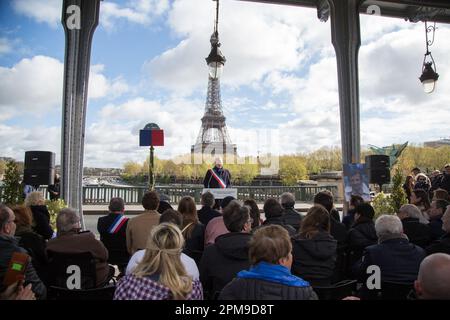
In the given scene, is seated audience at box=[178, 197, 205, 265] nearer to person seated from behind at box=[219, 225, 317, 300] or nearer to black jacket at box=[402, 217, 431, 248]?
person seated from behind at box=[219, 225, 317, 300]

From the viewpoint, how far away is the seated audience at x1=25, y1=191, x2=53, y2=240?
4.37 m

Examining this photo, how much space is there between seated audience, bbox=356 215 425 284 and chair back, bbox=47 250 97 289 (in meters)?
2.36

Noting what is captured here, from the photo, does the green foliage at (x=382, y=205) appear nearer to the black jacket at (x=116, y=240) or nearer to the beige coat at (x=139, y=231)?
the beige coat at (x=139, y=231)

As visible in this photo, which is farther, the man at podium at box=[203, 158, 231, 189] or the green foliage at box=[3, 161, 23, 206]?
the man at podium at box=[203, 158, 231, 189]

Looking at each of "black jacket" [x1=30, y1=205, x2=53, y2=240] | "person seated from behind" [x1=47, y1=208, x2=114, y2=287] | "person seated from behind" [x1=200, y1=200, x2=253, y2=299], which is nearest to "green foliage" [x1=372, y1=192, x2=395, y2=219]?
"person seated from behind" [x1=200, y1=200, x2=253, y2=299]

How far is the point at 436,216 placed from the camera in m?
4.62

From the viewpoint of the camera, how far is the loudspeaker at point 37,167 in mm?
7133

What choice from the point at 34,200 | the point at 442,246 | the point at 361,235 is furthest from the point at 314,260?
the point at 34,200

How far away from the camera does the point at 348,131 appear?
903 centimetres

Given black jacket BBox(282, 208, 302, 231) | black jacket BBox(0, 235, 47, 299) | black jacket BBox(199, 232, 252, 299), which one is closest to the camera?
black jacket BBox(0, 235, 47, 299)

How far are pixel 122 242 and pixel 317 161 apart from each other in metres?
54.8

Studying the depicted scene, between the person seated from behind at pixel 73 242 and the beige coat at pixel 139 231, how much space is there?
0.70 meters

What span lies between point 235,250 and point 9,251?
66.5 inches
